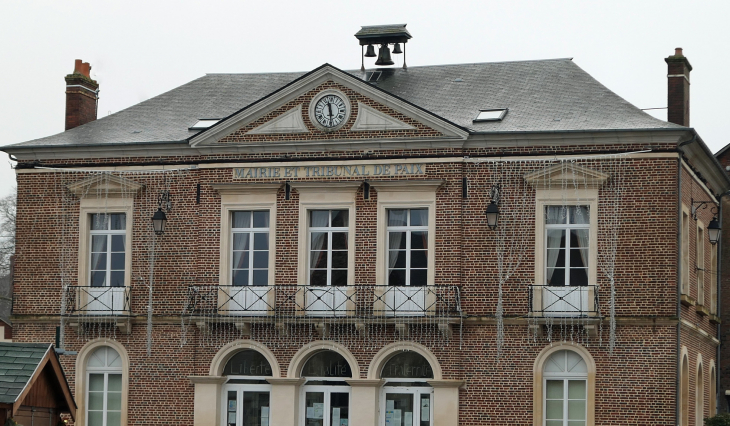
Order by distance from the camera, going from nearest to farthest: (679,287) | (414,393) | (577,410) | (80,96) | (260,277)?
(679,287) < (577,410) < (414,393) < (260,277) < (80,96)

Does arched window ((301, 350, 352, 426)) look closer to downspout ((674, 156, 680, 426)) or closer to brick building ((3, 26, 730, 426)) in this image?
brick building ((3, 26, 730, 426))

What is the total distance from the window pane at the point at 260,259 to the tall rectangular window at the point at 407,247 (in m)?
2.64

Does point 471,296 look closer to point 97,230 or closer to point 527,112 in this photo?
point 527,112

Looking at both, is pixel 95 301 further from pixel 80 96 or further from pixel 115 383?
pixel 80 96

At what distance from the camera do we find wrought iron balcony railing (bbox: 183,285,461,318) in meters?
26.6

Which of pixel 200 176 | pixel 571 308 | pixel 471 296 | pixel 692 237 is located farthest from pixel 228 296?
pixel 692 237

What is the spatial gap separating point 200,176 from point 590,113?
8077 mm

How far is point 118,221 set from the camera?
29.0 m

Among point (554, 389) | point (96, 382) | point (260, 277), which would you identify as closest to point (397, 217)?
point (260, 277)

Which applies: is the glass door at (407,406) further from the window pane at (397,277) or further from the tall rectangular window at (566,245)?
the tall rectangular window at (566,245)

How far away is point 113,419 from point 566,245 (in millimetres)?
10049

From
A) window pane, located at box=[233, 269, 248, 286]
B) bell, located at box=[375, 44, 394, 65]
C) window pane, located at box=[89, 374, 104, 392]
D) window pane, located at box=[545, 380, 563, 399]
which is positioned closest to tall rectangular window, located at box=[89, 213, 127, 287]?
window pane, located at box=[89, 374, 104, 392]

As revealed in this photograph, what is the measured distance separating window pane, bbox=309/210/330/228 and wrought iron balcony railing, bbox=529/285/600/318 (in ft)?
14.8

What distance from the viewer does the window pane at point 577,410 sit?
1021 inches
